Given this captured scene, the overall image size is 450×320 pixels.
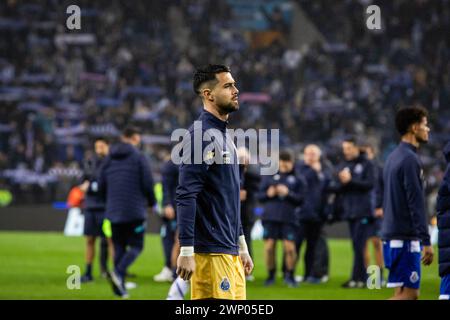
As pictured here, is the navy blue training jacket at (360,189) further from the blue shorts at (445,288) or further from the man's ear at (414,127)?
the blue shorts at (445,288)

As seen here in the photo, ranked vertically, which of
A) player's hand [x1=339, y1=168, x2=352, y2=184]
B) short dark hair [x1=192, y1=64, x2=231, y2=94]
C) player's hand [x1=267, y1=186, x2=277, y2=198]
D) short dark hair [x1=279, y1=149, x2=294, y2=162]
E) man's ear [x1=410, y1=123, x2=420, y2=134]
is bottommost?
player's hand [x1=267, y1=186, x2=277, y2=198]

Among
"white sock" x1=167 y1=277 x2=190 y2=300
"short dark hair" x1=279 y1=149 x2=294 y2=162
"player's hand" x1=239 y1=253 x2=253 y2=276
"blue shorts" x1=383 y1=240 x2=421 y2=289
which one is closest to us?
"player's hand" x1=239 y1=253 x2=253 y2=276

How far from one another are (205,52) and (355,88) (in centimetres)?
578

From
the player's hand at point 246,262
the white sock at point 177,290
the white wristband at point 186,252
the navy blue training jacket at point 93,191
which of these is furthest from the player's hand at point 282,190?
the white wristband at point 186,252

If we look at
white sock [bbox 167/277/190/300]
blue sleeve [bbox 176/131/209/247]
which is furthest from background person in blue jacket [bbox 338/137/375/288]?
blue sleeve [bbox 176/131/209/247]

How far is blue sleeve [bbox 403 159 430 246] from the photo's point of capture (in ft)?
27.7

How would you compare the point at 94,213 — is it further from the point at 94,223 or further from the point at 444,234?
the point at 444,234

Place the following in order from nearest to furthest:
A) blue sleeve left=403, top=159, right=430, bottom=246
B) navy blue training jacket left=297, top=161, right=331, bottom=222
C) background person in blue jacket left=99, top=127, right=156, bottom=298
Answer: blue sleeve left=403, top=159, right=430, bottom=246 < background person in blue jacket left=99, top=127, right=156, bottom=298 < navy blue training jacket left=297, top=161, right=331, bottom=222

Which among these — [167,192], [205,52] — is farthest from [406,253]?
[205,52]

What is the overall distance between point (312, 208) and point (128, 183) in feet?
12.6

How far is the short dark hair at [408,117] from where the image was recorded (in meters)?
8.70

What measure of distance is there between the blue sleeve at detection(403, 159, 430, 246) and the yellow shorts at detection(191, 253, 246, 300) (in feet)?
8.15

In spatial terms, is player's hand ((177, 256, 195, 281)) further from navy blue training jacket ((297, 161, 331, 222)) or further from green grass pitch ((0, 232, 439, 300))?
navy blue training jacket ((297, 161, 331, 222))

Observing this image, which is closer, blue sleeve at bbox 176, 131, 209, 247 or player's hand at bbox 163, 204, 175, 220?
blue sleeve at bbox 176, 131, 209, 247
